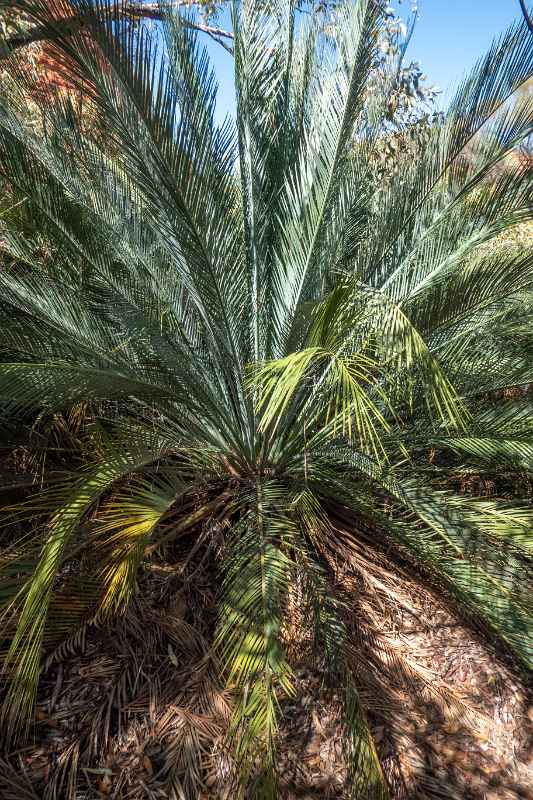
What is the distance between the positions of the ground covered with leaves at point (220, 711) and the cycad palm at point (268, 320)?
0.13 m

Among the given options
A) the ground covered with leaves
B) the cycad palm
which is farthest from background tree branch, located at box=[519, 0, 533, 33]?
the ground covered with leaves

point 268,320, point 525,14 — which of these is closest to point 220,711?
point 268,320

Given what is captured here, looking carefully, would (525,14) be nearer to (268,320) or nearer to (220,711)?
(268,320)

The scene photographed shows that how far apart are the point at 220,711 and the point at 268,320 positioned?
152cm

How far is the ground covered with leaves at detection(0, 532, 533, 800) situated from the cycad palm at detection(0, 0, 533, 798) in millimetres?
126

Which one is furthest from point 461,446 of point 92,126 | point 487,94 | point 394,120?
point 394,120

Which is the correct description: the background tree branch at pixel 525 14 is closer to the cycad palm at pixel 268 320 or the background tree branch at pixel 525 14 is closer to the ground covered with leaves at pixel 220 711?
the cycad palm at pixel 268 320

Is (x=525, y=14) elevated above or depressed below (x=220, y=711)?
above

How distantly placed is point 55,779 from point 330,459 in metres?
1.42

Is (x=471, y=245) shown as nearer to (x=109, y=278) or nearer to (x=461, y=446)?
(x=461, y=446)

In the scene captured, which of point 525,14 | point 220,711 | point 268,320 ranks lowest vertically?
point 220,711

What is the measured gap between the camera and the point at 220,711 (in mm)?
1952

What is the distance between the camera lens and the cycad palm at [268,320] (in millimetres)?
1833

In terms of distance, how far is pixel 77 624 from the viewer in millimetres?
1957
